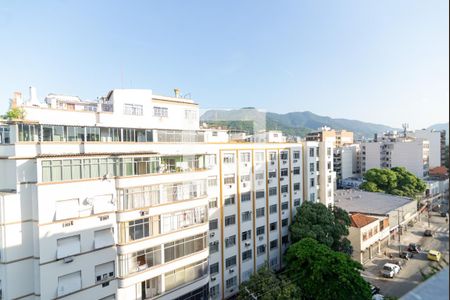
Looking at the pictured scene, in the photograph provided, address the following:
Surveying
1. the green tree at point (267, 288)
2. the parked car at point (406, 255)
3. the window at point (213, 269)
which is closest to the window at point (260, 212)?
the window at point (213, 269)

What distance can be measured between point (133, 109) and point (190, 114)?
3.12m

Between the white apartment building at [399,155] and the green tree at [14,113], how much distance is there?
38101 millimetres

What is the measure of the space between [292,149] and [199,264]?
29.5 ft

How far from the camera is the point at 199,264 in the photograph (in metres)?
10.0

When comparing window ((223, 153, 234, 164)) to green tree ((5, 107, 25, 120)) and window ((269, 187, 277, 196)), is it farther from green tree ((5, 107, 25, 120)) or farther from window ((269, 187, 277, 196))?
green tree ((5, 107, 25, 120))

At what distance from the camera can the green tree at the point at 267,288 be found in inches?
398

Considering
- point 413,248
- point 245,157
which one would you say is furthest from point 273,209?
point 413,248

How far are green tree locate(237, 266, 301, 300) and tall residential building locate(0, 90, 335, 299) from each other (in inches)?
72.4

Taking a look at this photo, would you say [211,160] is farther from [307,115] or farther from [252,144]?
[307,115]

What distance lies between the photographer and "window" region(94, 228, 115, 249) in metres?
7.95

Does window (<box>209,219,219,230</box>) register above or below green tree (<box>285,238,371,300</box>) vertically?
above

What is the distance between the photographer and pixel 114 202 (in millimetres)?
8336

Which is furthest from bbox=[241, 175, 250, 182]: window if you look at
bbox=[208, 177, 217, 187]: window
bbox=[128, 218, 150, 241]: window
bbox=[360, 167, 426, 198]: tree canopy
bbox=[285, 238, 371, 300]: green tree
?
bbox=[360, 167, 426, 198]: tree canopy

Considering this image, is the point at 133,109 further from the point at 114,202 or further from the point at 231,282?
the point at 231,282
